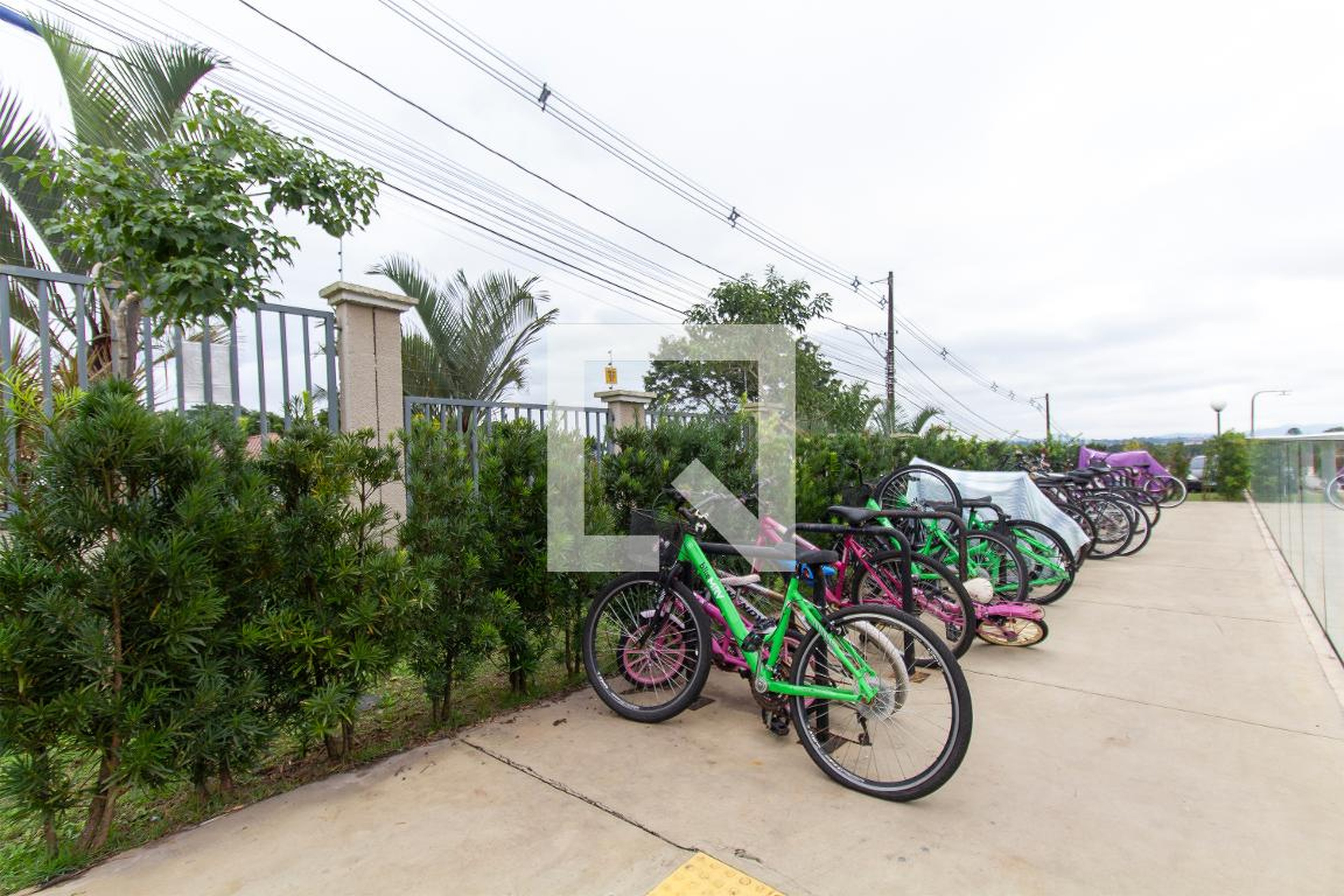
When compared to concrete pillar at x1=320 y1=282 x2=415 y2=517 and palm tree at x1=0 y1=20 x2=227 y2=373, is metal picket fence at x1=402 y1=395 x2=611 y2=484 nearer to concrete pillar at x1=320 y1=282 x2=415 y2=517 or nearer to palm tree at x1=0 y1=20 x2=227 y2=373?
concrete pillar at x1=320 y1=282 x2=415 y2=517

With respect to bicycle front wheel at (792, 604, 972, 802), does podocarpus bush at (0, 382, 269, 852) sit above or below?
above

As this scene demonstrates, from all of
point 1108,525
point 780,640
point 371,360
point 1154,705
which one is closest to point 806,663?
point 780,640

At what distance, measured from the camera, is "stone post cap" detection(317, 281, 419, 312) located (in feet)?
12.6

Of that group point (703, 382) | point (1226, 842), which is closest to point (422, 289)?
point (703, 382)

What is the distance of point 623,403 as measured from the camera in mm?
5926

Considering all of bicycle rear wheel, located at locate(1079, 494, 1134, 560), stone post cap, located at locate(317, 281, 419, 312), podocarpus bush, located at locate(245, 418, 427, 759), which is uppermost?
stone post cap, located at locate(317, 281, 419, 312)

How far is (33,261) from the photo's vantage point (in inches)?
195

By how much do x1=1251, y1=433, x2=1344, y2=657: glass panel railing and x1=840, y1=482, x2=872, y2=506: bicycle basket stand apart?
8.95ft

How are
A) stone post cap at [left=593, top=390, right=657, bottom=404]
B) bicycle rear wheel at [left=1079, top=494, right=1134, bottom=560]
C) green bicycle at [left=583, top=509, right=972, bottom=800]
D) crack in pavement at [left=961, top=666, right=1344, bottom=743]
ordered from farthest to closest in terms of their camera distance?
bicycle rear wheel at [left=1079, top=494, right=1134, bottom=560]
stone post cap at [left=593, top=390, right=657, bottom=404]
crack in pavement at [left=961, top=666, right=1344, bottom=743]
green bicycle at [left=583, top=509, right=972, bottom=800]

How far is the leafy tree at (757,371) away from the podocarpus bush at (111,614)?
658 centimetres

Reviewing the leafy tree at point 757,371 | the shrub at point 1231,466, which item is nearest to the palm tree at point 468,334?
the leafy tree at point 757,371

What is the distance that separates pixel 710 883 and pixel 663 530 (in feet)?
4.97

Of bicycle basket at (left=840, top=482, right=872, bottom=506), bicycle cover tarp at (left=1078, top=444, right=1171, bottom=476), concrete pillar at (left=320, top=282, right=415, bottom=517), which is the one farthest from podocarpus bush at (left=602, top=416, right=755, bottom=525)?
bicycle cover tarp at (left=1078, top=444, right=1171, bottom=476)

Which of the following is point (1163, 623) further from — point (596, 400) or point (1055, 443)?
point (1055, 443)
